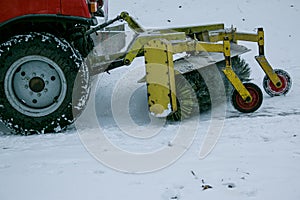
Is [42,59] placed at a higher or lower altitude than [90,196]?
higher

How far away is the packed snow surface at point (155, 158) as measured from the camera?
8.35 ft

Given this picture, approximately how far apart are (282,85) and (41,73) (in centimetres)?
277

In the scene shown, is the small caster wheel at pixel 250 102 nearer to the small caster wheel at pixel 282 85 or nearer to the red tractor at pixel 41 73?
the small caster wheel at pixel 282 85

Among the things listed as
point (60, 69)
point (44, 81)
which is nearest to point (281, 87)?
point (60, 69)

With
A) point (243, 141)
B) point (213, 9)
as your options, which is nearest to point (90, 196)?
point (243, 141)

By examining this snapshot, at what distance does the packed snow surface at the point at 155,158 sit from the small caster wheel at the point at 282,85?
0.29ft

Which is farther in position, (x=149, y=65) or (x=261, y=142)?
(x=149, y=65)

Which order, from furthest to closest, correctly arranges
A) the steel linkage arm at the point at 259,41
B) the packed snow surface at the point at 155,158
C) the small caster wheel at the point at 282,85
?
1. the small caster wheel at the point at 282,85
2. the steel linkage arm at the point at 259,41
3. the packed snow surface at the point at 155,158

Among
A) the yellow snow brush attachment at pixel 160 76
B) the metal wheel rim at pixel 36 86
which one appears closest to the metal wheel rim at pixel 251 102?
the yellow snow brush attachment at pixel 160 76

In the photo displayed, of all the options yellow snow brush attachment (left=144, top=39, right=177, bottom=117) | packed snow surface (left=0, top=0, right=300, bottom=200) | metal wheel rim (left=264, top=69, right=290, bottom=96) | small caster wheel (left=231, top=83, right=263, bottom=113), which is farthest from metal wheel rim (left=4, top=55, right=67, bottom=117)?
metal wheel rim (left=264, top=69, right=290, bottom=96)

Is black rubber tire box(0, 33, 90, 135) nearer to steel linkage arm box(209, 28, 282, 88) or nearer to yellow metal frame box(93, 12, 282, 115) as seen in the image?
yellow metal frame box(93, 12, 282, 115)

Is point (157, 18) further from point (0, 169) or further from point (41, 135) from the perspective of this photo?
point (0, 169)

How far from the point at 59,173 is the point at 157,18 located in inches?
301

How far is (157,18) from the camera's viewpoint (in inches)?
395
